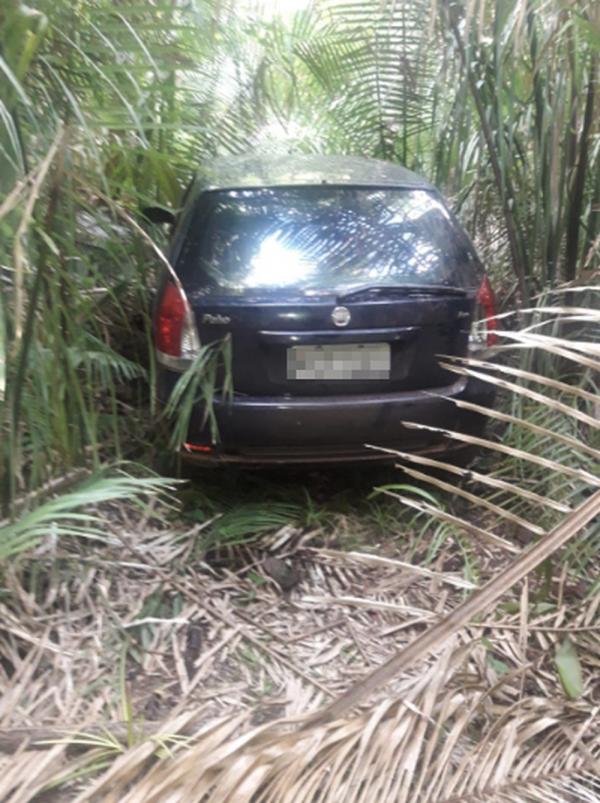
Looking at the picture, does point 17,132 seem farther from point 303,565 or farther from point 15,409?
point 303,565

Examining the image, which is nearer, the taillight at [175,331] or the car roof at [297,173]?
the taillight at [175,331]

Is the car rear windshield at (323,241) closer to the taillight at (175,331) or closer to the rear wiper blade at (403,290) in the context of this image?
the rear wiper blade at (403,290)

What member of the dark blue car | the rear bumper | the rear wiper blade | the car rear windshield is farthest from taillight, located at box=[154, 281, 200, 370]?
the rear wiper blade

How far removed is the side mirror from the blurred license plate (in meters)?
1.08

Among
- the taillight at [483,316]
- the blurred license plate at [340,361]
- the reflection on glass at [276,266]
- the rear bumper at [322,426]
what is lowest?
the rear bumper at [322,426]

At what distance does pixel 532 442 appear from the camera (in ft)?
9.29

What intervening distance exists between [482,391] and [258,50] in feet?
11.2

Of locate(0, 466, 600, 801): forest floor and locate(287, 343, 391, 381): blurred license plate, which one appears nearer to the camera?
locate(0, 466, 600, 801): forest floor

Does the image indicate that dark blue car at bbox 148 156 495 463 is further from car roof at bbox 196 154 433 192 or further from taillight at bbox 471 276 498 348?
car roof at bbox 196 154 433 192

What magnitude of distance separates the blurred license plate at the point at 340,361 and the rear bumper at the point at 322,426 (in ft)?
0.29

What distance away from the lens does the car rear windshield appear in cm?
279

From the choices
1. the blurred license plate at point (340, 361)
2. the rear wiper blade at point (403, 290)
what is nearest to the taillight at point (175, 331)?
the blurred license plate at point (340, 361)

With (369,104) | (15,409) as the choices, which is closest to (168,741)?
A: (15,409)

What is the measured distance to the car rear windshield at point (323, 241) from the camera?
2789 mm
